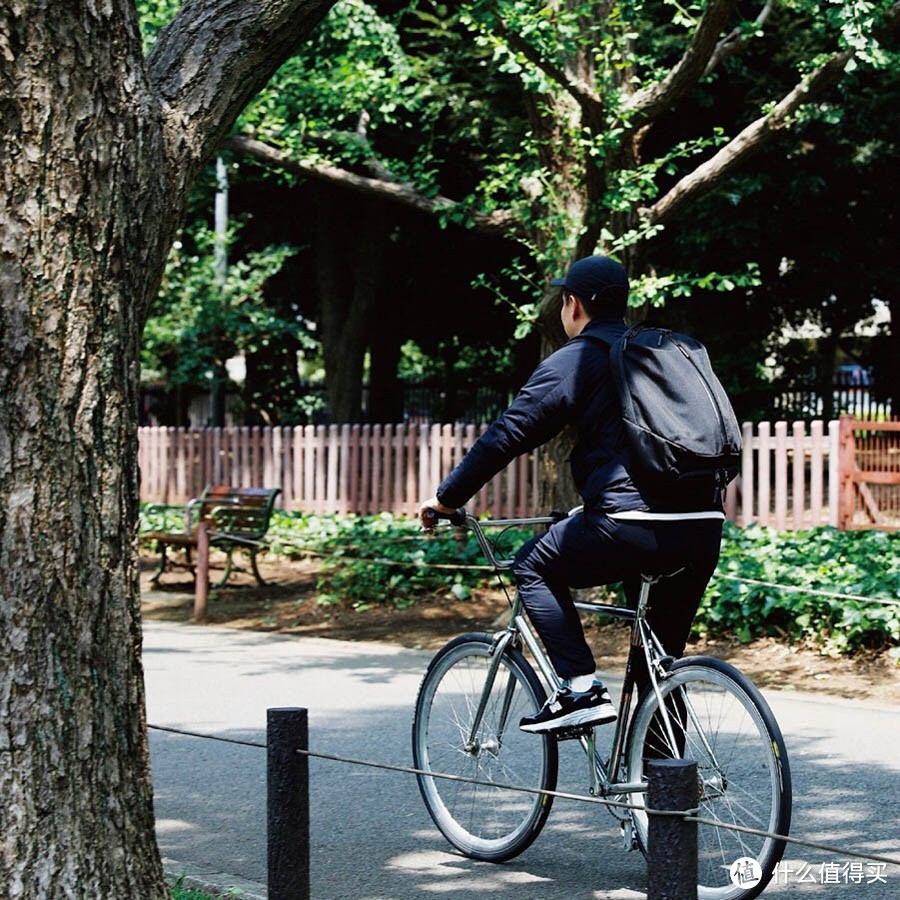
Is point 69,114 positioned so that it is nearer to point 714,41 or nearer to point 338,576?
point 714,41

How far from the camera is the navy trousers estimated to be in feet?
14.6

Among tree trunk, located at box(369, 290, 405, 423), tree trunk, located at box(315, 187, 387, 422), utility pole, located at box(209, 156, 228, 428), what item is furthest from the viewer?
tree trunk, located at box(369, 290, 405, 423)

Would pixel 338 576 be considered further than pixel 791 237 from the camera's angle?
No

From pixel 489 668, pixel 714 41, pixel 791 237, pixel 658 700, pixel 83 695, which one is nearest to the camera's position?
pixel 83 695

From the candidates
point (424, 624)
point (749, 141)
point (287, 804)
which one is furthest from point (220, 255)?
point (287, 804)

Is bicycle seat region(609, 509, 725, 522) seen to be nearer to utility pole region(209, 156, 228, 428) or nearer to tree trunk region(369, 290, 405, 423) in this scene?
utility pole region(209, 156, 228, 428)

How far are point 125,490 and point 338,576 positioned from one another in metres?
10.1

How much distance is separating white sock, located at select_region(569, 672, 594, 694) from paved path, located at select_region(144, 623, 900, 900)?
67cm

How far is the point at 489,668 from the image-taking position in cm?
517

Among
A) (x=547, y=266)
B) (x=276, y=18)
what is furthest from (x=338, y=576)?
(x=276, y=18)

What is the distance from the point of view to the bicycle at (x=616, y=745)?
4.36 meters

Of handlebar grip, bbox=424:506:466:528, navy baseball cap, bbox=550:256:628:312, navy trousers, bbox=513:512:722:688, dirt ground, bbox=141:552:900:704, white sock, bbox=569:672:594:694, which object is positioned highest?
navy baseball cap, bbox=550:256:628:312

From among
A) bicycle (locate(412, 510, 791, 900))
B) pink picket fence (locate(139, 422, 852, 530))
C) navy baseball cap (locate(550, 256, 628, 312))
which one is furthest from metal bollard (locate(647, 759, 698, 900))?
pink picket fence (locate(139, 422, 852, 530))

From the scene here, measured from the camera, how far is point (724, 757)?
14.5ft
